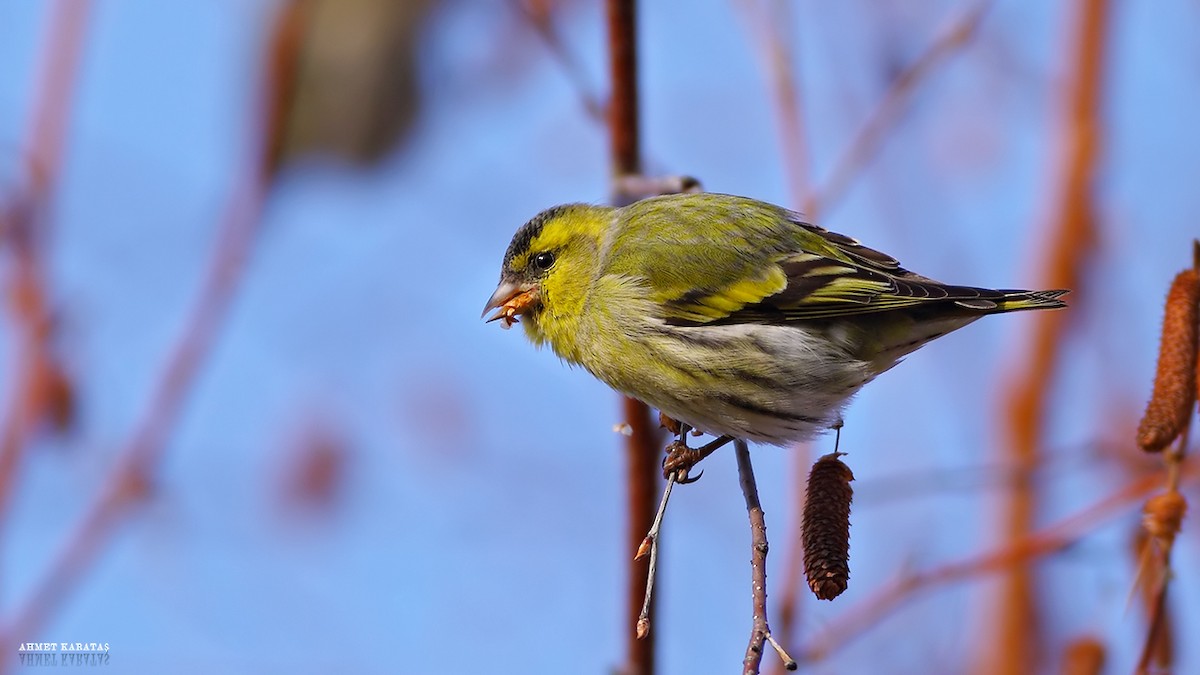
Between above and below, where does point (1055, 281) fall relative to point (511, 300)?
above

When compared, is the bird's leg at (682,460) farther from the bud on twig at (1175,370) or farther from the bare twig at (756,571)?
the bud on twig at (1175,370)

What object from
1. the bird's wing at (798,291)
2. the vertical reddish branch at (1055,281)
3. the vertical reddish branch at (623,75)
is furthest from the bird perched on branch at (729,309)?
the vertical reddish branch at (1055,281)

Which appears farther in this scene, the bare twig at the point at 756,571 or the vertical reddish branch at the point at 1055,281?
the vertical reddish branch at the point at 1055,281

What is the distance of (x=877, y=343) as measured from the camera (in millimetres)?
3623

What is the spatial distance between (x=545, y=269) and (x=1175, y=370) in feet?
6.51

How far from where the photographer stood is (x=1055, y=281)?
174 inches

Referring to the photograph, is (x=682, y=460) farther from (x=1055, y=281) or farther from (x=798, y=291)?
(x=1055, y=281)

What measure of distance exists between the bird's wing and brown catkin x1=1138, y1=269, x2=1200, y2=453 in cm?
103

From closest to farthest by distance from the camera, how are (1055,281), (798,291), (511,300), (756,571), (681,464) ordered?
(756,571) → (681,464) → (798,291) → (511,300) → (1055,281)

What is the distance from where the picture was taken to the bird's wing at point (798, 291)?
139 inches

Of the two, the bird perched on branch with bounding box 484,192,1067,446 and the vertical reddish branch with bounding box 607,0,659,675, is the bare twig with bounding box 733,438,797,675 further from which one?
the bird perched on branch with bounding box 484,192,1067,446

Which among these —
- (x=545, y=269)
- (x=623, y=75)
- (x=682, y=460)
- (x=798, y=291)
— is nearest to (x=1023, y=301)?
(x=798, y=291)

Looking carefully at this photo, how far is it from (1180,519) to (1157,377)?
0.32 metres

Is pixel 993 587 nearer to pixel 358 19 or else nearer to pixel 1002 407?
pixel 1002 407
